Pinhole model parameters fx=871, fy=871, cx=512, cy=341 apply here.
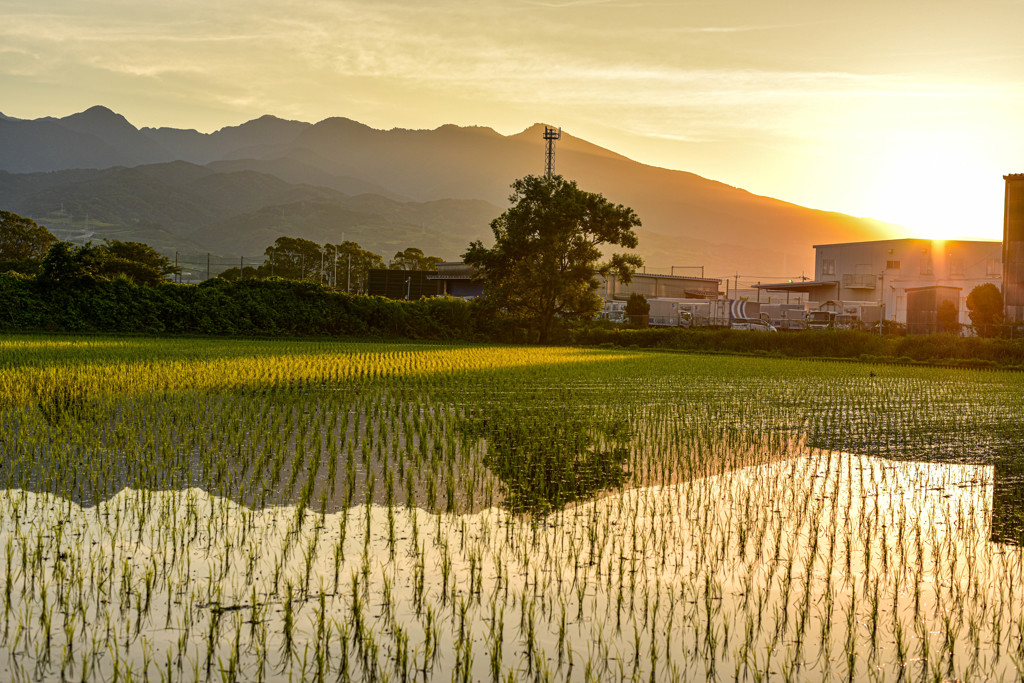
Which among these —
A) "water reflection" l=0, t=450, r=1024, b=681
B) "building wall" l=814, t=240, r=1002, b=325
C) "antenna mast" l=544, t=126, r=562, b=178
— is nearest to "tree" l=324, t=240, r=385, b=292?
"antenna mast" l=544, t=126, r=562, b=178

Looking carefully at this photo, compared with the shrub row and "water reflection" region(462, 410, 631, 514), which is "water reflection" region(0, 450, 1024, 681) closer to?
"water reflection" region(462, 410, 631, 514)

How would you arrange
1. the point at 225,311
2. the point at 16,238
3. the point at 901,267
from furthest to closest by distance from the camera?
the point at 16,238 → the point at 901,267 → the point at 225,311

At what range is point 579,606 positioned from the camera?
469cm

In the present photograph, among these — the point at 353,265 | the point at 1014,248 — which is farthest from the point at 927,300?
the point at 353,265

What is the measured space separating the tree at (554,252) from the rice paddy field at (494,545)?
2715 cm

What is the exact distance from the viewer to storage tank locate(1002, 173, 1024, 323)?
4012 cm

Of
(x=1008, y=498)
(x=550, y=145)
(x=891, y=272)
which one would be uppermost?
(x=550, y=145)

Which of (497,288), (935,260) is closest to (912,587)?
(497,288)

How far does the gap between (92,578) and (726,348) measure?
116ft

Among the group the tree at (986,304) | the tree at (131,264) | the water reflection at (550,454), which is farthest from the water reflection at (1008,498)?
the tree at (986,304)

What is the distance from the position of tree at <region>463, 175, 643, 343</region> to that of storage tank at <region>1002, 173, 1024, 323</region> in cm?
1725

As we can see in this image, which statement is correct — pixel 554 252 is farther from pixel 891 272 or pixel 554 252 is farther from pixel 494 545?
pixel 891 272

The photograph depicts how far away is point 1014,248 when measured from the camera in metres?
40.3

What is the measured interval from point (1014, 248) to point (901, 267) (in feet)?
101
